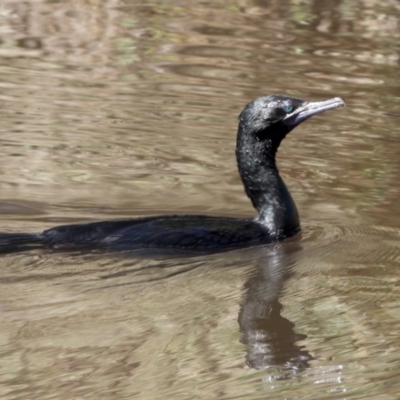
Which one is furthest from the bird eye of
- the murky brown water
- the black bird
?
the murky brown water

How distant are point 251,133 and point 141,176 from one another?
1.58m

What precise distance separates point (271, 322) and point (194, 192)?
2.61 m

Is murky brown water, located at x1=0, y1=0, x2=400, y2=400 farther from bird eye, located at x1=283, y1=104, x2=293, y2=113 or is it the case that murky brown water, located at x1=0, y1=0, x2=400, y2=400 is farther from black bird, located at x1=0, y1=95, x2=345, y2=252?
bird eye, located at x1=283, y1=104, x2=293, y2=113

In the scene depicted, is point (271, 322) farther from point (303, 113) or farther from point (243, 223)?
point (303, 113)

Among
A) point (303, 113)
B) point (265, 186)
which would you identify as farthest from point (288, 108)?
point (265, 186)

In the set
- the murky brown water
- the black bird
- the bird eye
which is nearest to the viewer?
the murky brown water

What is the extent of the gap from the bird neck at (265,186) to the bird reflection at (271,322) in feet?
0.62

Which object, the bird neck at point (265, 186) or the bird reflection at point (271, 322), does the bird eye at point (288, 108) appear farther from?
the bird reflection at point (271, 322)

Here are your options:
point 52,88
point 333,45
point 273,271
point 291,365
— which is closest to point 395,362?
point 291,365

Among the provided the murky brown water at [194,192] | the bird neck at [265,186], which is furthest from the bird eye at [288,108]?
the murky brown water at [194,192]

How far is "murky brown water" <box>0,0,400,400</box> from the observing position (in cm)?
576

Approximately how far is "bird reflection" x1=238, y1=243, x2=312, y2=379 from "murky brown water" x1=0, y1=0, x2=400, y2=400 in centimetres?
1

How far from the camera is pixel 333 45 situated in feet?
46.3

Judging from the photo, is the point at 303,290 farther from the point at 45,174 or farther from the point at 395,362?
the point at 45,174
